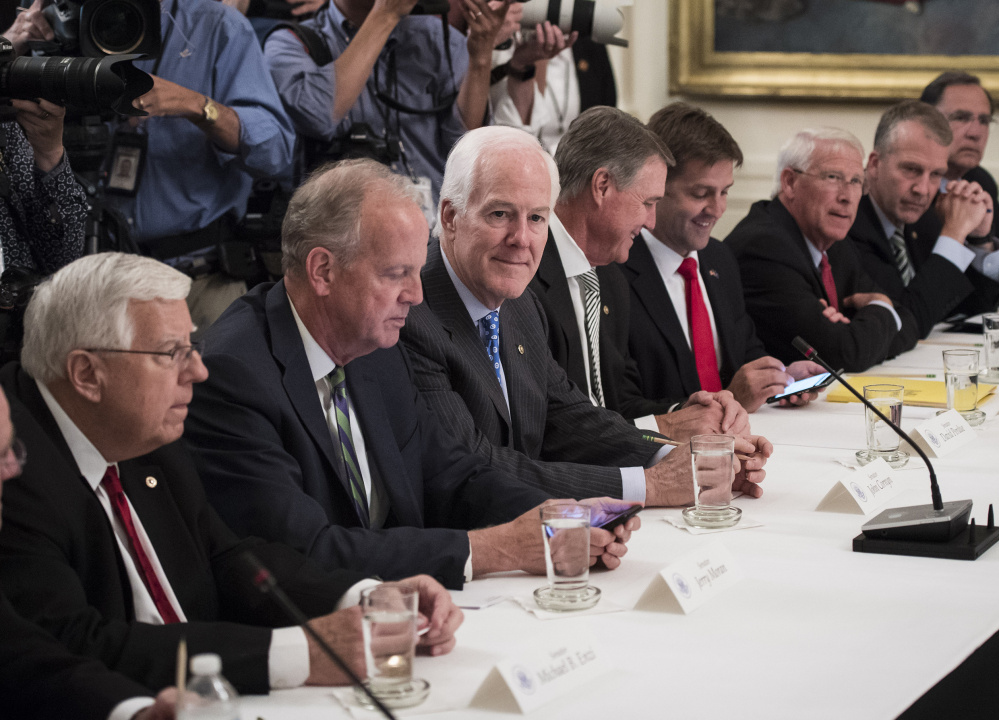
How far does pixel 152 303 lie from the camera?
1572mm

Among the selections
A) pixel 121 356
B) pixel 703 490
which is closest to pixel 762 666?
pixel 703 490

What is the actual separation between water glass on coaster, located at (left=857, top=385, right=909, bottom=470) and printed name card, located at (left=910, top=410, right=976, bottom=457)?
8 cm

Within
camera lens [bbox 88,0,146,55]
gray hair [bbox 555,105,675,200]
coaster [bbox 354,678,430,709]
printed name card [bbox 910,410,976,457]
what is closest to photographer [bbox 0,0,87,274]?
camera lens [bbox 88,0,146,55]

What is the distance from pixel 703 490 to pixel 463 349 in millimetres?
605

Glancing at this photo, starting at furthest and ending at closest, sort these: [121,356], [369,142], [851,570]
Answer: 1. [369,142]
2. [851,570]
3. [121,356]

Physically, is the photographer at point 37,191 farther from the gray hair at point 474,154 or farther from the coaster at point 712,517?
the coaster at point 712,517

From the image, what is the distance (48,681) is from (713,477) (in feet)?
3.80

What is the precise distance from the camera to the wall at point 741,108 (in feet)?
20.0

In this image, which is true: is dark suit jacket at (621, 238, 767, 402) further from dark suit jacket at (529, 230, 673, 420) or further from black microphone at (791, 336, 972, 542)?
black microphone at (791, 336, 972, 542)

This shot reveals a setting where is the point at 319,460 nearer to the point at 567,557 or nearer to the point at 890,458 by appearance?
the point at 567,557

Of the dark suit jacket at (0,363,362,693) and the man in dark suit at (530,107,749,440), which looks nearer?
the dark suit jacket at (0,363,362,693)

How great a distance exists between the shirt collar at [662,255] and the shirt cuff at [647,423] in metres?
0.72

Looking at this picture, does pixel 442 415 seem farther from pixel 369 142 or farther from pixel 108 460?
pixel 369 142

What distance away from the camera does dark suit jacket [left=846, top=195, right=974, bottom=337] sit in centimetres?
416
